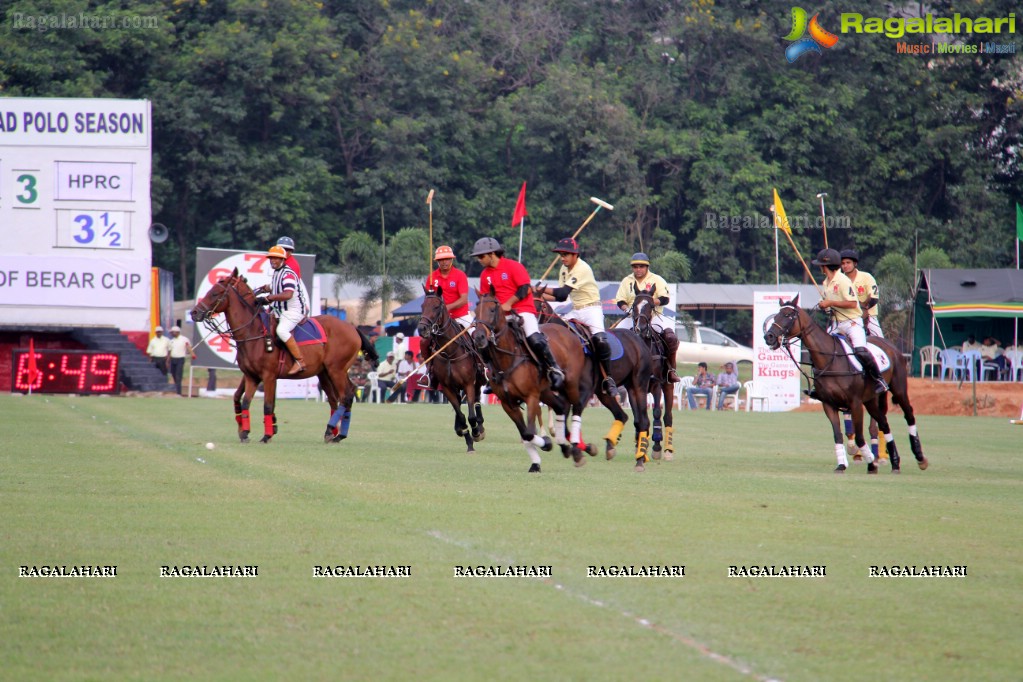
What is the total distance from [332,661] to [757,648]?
6.37ft

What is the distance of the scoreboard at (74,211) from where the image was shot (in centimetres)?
3347

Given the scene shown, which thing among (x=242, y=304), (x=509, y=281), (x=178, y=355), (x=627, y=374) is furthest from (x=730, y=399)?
(x=509, y=281)

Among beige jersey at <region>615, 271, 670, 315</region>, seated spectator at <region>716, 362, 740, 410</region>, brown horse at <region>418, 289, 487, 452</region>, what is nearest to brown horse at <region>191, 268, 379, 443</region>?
brown horse at <region>418, 289, 487, 452</region>

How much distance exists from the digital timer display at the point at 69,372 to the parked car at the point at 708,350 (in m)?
22.3

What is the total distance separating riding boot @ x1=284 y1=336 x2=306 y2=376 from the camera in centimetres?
1738

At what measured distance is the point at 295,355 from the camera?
17438mm

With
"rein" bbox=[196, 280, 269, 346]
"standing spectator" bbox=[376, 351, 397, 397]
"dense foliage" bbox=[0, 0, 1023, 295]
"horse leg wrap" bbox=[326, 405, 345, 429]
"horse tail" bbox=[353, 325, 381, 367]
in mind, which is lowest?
"horse leg wrap" bbox=[326, 405, 345, 429]

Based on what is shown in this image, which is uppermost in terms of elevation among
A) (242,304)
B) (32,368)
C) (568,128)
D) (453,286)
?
(568,128)

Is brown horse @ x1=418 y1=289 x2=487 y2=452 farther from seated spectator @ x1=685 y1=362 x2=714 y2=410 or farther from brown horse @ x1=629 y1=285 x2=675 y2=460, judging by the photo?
seated spectator @ x1=685 y1=362 x2=714 y2=410

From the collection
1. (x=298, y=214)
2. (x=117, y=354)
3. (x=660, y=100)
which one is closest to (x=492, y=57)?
(x=660, y=100)

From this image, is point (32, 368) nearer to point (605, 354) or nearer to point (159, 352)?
point (159, 352)

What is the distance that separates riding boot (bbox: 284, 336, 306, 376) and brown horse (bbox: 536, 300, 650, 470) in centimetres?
366

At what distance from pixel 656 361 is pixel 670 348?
0.48 meters

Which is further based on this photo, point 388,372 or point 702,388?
point 388,372
